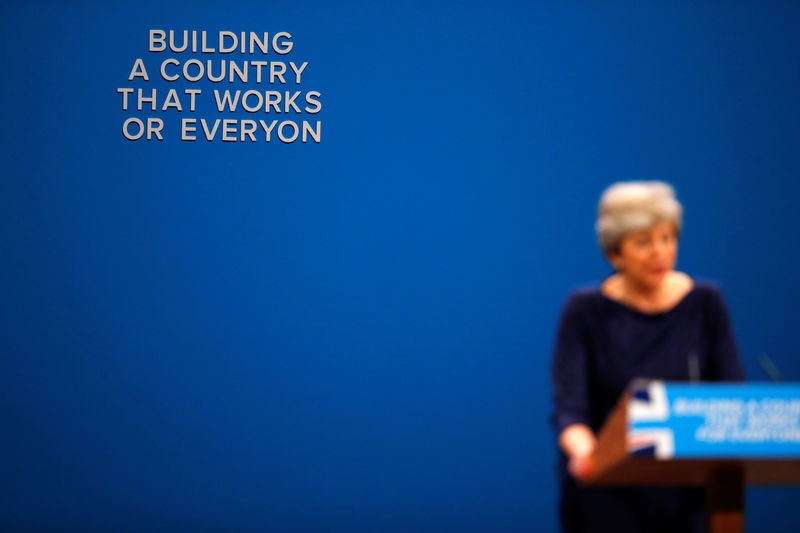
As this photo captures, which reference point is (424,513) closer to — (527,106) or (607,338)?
(527,106)

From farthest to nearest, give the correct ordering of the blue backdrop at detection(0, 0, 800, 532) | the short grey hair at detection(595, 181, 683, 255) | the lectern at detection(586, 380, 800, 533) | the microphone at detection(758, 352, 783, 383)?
the blue backdrop at detection(0, 0, 800, 532) → the short grey hair at detection(595, 181, 683, 255) → the microphone at detection(758, 352, 783, 383) → the lectern at detection(586, 380, 800, 533)

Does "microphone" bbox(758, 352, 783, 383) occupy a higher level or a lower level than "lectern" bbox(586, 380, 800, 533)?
higher

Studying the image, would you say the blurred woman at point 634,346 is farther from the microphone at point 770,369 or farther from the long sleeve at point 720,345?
the microphone at point 770,369

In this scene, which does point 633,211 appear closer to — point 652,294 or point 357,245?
point 652,294

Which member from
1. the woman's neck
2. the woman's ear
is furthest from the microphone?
the woman's ear

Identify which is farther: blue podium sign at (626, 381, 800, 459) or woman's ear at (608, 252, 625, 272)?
woman's ear at (608, 252, 625, 272)

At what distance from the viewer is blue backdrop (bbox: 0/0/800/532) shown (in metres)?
4.38

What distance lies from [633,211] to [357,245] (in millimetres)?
2299

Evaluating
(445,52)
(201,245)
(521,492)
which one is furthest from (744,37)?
(201,245)

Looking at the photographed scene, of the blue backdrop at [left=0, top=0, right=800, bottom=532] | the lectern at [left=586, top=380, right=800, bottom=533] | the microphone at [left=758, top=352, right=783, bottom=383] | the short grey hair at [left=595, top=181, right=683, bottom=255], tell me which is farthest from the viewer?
the blue backdrop at [left=0, top=0, right=800, bottom=532]

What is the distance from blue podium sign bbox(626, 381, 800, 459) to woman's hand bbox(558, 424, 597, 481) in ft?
1.22

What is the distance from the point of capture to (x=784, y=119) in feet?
14.9

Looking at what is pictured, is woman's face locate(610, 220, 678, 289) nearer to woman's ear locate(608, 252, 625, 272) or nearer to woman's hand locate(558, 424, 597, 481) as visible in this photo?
woman's ear locate(608, 252, 625, 272)

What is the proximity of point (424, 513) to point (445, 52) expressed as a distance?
1.89 meters
